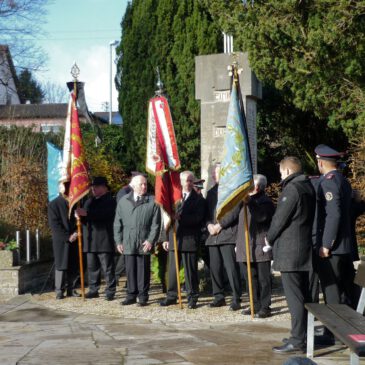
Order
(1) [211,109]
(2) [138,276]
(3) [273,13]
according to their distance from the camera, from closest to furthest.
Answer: (2) [138,276], (3) [273,13], (1) [211,109]

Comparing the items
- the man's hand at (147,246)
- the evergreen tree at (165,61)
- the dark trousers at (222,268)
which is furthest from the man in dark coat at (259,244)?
the evergreen tree at (165,61)

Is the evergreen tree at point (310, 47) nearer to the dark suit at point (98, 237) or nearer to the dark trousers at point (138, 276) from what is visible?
the dark suit at point (98, 237)

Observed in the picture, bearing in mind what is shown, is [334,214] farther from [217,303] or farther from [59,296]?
[59,296]

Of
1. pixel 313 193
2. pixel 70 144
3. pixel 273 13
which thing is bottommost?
pixel 313 193

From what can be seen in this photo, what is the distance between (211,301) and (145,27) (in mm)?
10171

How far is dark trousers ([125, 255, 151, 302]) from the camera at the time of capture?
1127cm

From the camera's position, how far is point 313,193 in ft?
25.5

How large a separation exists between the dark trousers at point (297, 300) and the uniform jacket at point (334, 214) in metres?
0.44

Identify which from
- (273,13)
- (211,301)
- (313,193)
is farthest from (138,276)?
(273,13)

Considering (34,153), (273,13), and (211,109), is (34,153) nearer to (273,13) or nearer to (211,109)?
(211,109)

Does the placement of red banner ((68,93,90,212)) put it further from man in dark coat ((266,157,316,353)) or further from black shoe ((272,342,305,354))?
black shoe ((272,342,305,354))

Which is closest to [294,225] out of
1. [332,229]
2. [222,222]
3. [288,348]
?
[332,229]

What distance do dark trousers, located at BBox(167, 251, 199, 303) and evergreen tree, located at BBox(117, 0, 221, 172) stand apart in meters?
7.48

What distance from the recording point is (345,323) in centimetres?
632
